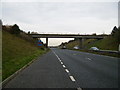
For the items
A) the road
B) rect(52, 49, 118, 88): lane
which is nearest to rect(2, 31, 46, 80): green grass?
the road

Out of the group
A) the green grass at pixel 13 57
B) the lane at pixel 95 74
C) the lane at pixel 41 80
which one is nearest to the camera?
the lane at pixel 41 80

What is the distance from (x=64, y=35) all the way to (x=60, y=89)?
80164 millimetres

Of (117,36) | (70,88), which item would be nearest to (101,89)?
(70,88)

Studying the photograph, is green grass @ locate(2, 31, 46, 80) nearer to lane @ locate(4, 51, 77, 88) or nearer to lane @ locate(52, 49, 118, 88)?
lane @ locate(4, 51, 77, 88)

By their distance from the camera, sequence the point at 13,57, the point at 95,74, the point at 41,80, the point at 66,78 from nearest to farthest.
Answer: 1. the point at 41,80
2. the point at 66,78
3. the point at 95,74
4. the point at 13,57

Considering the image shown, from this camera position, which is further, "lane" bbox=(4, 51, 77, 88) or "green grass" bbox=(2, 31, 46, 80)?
"green grass" bbox=(2, 31, 46, 80)

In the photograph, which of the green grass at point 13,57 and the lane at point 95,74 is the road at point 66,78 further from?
the green grass at point 13,57

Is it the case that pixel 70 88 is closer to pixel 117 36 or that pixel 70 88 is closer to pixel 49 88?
pixel 49 88

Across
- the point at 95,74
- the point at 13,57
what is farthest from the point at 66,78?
the point at 13,57

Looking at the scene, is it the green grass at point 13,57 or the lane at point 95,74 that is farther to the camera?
the green grass at point 13,57

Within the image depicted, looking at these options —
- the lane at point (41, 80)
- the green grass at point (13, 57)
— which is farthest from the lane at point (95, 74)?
the green grass at point (13, 57)

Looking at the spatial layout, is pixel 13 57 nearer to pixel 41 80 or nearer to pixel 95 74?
pixel 95 74

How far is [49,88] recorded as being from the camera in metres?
6.73

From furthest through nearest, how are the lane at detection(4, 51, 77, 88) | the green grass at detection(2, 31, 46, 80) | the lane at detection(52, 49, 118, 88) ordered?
the green grass at detection(2, 31, 46, 80), the lane at detection(52, 49, 118, 88), the lane at detection(4, 51, 77, 88)
